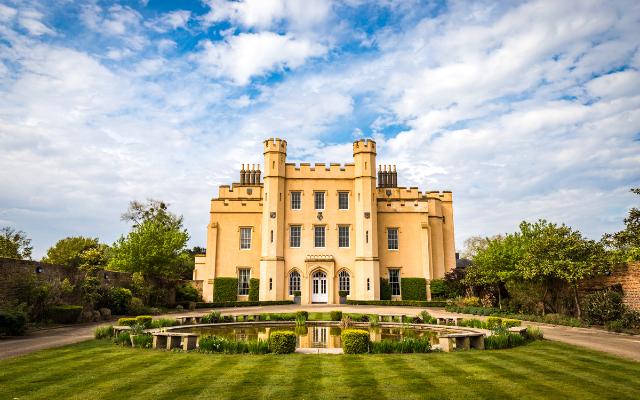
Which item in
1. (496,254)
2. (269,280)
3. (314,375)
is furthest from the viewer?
(269,280)

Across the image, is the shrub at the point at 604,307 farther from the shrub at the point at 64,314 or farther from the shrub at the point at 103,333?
the shrub at the point at 64,314

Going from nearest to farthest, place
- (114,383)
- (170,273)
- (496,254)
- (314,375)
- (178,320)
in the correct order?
1. (114,383)
2. (314,375)
3. (178,320)
4. (496,254)
5. (170,273)

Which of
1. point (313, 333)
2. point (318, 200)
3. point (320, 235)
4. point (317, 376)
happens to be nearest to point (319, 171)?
point (318, 200)

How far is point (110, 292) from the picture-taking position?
2233cm

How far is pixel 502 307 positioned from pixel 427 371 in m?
18.5

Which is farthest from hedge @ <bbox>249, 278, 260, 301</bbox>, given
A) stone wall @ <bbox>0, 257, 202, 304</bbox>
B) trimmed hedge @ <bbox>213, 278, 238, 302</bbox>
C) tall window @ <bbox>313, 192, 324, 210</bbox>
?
stone wall @ <bbox>0, 257, 202, 304</bbox>

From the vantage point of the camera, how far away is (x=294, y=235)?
35.9 meters

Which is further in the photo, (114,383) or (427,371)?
(427,371)

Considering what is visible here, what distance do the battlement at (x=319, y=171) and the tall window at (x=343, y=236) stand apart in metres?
4.29

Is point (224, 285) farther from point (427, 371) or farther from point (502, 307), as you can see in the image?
point (427, 371)

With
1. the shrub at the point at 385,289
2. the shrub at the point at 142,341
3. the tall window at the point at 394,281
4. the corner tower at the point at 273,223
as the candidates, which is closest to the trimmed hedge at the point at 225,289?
the corner tower at the point at 273,223

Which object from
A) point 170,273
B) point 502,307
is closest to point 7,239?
point 170,273

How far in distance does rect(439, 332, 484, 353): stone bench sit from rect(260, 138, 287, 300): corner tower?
76.8 ft

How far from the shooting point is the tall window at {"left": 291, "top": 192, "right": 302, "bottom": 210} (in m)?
36.3
